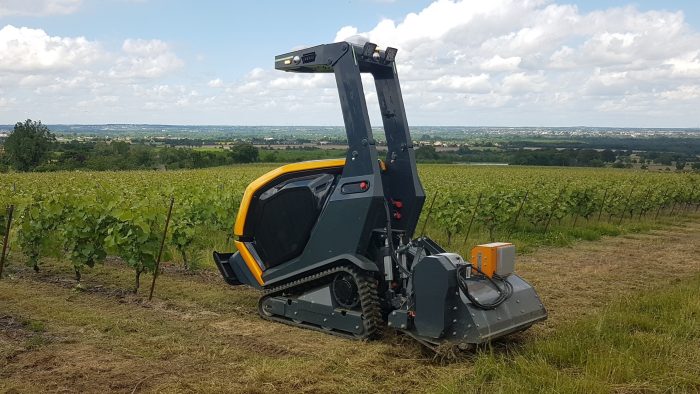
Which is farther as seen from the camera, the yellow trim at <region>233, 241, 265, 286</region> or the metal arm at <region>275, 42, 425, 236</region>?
the yellow trim at <region>233, 241, 265, 286</region>

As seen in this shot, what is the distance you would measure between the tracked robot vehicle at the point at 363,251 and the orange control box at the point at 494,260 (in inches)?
0.4

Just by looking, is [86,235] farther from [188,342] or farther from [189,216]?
[188,342]

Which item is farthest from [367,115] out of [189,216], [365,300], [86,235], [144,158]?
[144,158]

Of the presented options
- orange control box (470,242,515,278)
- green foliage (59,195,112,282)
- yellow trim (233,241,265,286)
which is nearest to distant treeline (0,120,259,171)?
green foliage (59,195,112,282)

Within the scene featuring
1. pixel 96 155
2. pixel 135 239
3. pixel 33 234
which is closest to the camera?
pixel 135 239

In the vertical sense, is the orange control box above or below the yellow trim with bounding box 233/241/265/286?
Result: above

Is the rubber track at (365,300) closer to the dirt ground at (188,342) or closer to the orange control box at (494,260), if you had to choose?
the dirt ground at (188,342)

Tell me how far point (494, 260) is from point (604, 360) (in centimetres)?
138

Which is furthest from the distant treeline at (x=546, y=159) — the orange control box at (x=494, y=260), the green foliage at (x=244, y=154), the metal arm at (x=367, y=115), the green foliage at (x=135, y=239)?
the orange control box at (x=494, y=260)

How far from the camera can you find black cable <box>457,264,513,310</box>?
558cm

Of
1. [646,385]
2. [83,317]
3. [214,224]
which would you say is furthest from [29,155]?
[646,385]

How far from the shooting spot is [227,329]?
6.71 metres

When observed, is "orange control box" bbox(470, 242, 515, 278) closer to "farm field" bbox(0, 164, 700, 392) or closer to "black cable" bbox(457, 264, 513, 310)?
"black cable" bbox(457, 264, 513, 310)

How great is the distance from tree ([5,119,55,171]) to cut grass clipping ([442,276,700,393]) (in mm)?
66298
